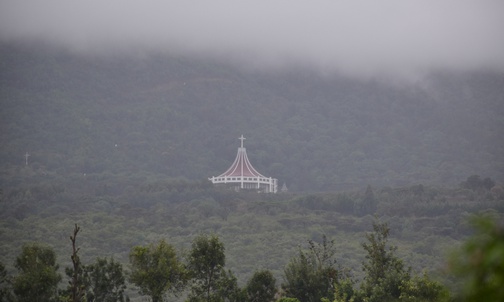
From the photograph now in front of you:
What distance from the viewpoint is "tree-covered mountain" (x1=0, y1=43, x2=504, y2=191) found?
141125mm

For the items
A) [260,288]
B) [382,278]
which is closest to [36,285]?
[260,288]

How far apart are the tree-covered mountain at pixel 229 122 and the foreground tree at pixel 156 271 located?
304 feet

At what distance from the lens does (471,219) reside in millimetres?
2463

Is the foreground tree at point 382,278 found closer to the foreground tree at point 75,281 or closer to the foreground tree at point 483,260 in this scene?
the foreground tree at point 75,281

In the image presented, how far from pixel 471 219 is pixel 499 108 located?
178878mm

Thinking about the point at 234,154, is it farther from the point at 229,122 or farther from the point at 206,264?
the point at 206,264

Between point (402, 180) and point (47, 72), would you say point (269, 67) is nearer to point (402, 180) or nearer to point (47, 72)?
point (47, 72)

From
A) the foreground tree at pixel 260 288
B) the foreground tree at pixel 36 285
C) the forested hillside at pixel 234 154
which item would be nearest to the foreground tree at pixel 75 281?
the foreground tree at pixel 36 285

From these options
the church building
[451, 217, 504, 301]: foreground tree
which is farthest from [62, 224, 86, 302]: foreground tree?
the church building

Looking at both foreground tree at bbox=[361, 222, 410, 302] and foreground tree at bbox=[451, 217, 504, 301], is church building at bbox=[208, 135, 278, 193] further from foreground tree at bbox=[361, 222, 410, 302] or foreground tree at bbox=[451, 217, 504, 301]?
foreground tree at bbox=[451, 217, 504, 301]

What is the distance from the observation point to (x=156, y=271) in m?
30.2

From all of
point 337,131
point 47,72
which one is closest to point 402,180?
point 337,131

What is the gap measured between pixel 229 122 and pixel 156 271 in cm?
13576

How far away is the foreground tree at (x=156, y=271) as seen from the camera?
3016 cm
